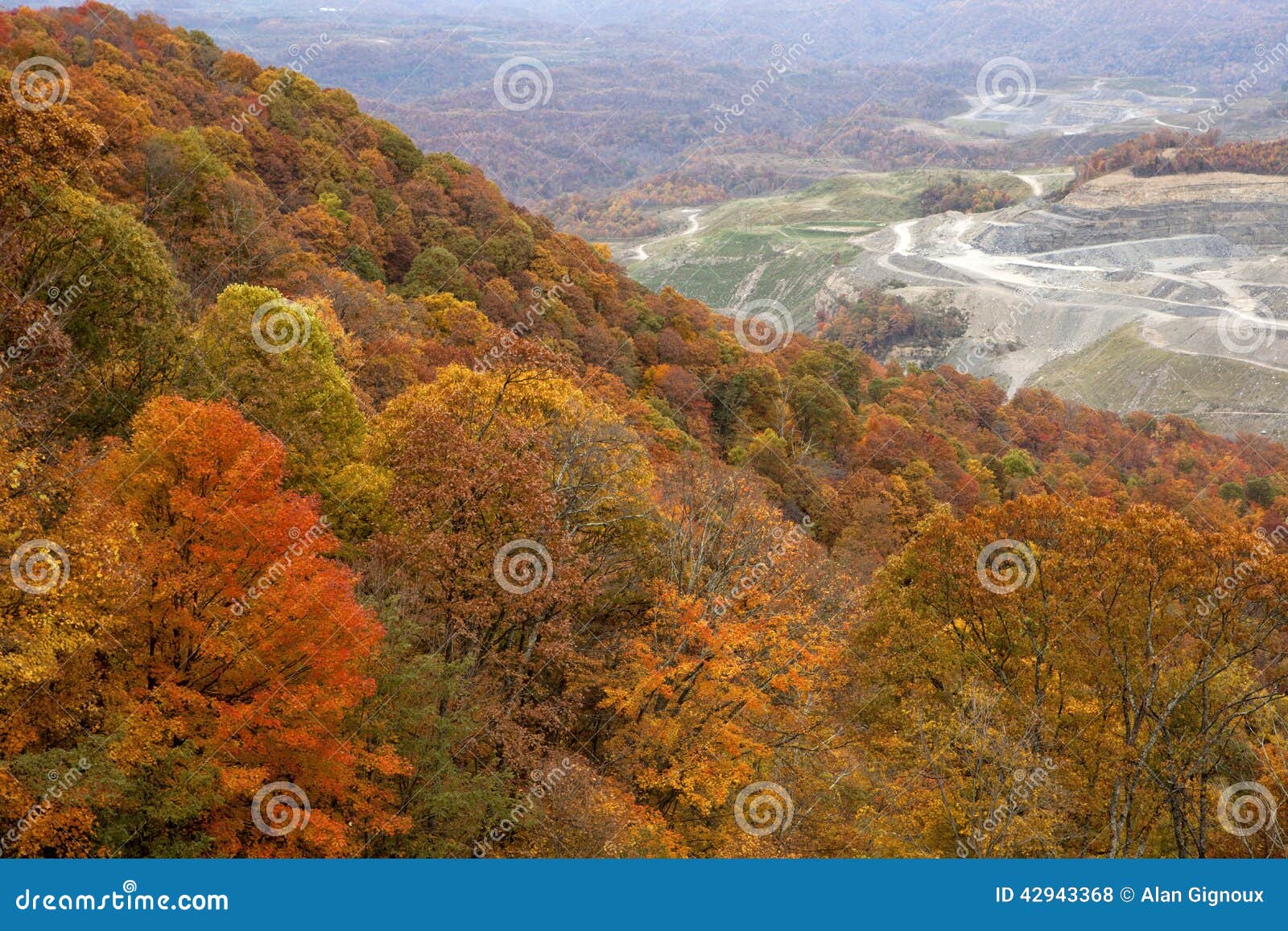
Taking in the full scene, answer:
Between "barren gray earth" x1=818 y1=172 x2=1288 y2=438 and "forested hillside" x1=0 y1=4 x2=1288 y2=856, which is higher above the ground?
"forested hillside" x1=0 y1=4 x2=1288 y2=856

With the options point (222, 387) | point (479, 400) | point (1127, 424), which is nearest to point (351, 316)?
point (222, 387)

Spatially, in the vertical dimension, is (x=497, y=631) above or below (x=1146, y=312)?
above

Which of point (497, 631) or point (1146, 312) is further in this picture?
point (1146, 312)

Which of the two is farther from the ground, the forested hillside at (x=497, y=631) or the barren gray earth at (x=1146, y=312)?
the forested hillside at (x=497, y=631)

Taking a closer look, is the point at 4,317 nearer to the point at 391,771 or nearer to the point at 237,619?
the point at 237,619

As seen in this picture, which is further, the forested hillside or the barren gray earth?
the barren gray earth

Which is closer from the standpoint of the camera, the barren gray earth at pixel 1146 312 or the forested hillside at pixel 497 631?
the forested hillside at pixel 497 631

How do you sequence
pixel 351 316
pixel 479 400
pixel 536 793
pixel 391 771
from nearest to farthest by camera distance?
pixel 391 771, pixel 536 793, pixel 479 400, pixel 351 316

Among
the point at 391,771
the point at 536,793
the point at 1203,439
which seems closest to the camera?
the point at 391,771
